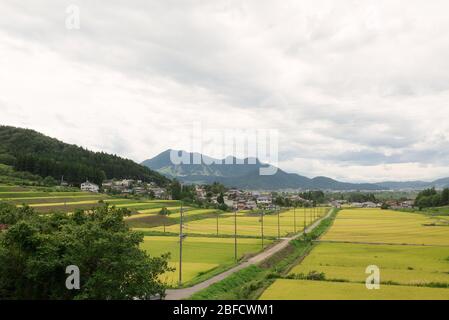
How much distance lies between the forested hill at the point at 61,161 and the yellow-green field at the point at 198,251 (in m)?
71.2

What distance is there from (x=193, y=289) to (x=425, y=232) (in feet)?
162

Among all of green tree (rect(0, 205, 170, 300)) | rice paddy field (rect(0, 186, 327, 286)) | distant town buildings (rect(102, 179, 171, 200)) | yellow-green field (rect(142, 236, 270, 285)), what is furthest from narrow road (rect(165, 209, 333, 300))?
distant town buildings (rect(102, 179, 171, 200))

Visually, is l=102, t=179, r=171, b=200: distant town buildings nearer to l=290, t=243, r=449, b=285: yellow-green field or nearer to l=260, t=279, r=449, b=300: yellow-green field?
l=290, t=243, r=449, b=285: yellow-green field

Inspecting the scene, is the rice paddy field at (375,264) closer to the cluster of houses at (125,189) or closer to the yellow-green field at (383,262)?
the yellow-green field at (383,262)

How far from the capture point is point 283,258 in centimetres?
4416

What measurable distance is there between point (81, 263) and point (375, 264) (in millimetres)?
25227

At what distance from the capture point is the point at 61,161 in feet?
459

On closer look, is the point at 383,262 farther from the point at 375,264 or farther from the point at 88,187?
the point at 88,187

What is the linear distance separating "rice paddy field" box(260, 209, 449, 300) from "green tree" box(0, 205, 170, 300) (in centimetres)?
738

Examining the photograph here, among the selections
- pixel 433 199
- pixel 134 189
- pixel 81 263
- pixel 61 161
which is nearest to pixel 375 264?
pixel 81 263

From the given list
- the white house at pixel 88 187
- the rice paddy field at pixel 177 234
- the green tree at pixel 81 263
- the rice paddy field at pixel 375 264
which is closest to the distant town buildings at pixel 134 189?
the white house at pixel 88 187

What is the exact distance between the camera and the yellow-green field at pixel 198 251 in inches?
1328
